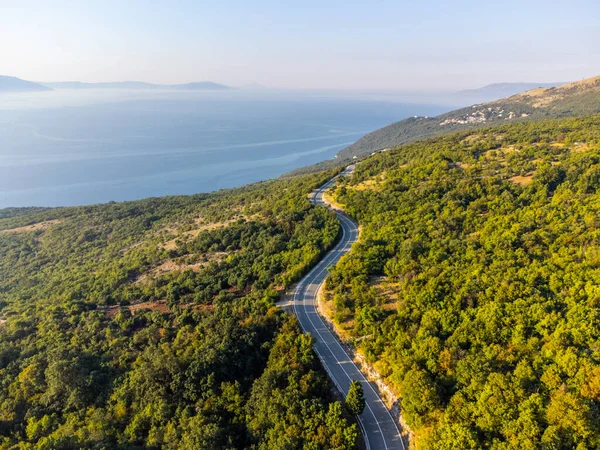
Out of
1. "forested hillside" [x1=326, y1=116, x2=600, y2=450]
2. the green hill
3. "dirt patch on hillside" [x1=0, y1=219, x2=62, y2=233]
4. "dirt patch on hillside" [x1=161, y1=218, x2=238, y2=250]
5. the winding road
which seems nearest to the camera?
"forested hillside" [x1=326, y1=116, x2=600, y2=450]

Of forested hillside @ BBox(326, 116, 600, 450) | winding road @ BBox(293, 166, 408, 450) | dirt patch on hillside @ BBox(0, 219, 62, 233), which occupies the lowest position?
dirt patch on hillside @ BBox(0, 219, 62, 233)

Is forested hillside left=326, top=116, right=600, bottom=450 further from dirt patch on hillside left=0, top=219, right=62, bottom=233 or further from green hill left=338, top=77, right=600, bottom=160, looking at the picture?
green hill left=338, top=77, right=600, bottom=160

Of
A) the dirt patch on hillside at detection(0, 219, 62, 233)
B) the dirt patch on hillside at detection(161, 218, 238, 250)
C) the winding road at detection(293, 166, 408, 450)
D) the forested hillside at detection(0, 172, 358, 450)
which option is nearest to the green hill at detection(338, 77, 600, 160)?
the dirt patch on hillside at detection(161, 218, 238, 250)

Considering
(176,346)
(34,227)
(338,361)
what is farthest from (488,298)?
(34,227)

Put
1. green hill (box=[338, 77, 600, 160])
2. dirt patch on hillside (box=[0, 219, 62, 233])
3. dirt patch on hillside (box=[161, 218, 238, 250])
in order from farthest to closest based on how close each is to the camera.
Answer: green hill (box=[338, 77, 600, 160]) < dirt patch on hillside (box=[0, 219, 62, 233]) < dirt patch on hillside (box=[161, 218, 238, 250])

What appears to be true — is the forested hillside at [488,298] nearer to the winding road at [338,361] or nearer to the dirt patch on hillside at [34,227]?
the winding road at [338,361]

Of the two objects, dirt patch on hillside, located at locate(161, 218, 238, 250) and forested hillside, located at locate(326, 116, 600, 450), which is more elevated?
forested hillside, located at locate(326, 116, 600, 450)

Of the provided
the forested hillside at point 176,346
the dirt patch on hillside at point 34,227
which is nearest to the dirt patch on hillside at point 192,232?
the forested hillside at point 176,346

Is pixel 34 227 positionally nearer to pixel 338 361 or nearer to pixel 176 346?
pixel 176 346
